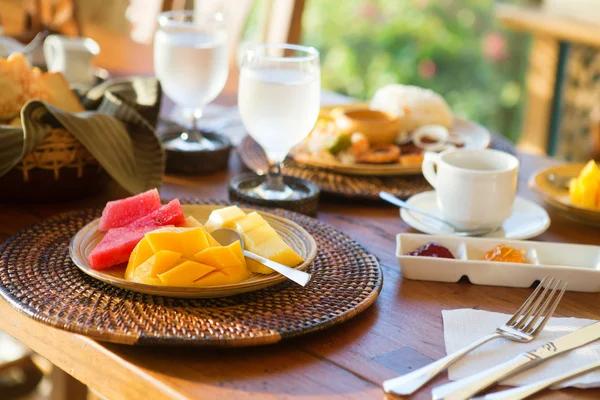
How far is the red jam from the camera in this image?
3.10ft

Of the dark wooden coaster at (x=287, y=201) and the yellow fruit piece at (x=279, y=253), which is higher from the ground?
the yellow fruit piece at (x=279, y=253)

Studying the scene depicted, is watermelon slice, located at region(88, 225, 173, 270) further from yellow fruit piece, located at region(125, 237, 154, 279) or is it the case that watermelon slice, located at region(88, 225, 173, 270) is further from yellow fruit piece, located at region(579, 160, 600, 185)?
yellow fruit piece, located at region(579, 160, 600, 185)

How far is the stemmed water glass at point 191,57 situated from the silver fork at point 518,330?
65 centimetres

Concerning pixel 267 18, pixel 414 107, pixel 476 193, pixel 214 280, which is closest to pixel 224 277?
pixel 214 280

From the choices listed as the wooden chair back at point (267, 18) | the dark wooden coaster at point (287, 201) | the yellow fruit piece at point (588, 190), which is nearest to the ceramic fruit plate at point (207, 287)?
the dark wooden coaster at point (287, 201)

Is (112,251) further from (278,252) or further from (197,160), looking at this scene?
(197,160)

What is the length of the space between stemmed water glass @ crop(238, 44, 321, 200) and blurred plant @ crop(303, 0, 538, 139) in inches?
153

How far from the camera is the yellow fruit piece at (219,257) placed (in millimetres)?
788

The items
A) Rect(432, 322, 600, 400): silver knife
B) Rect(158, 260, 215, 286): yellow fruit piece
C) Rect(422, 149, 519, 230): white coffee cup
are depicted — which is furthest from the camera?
Rect(422, 149, 519, 230): white coffee cup

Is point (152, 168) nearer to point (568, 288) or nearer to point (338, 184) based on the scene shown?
point (338, 184)

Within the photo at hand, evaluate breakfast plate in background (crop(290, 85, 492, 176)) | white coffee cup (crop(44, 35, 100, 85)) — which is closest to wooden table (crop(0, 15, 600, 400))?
breakfast plate in background (crop(290, 85, 492, 176))

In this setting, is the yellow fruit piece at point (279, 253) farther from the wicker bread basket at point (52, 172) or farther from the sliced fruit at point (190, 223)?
the wicker bread basket at point (52, 172)

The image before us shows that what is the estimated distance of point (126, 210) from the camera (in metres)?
0.92

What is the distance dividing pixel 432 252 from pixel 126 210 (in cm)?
37
